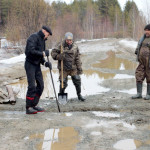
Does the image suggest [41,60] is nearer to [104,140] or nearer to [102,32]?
[104,140]

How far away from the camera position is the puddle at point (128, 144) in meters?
3.70

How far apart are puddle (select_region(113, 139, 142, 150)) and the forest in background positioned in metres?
19.8

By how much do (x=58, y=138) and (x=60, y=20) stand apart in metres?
47.1

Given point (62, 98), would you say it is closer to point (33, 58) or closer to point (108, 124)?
point (33, 58)

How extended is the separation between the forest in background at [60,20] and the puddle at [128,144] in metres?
19.8

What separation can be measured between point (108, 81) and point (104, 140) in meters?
6.69

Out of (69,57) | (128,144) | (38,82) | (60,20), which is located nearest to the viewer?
(128,144)

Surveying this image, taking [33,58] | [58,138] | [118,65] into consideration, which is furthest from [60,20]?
[58,138]

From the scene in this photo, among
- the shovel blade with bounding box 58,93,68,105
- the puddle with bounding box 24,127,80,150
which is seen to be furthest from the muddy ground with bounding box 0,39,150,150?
the shovel blade with bounding box 58,93,68,105

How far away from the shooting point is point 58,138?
410 centimetres

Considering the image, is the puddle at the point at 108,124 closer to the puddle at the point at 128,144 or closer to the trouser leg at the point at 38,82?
the puddle at the point at 128,144

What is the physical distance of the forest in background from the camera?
22.7 m

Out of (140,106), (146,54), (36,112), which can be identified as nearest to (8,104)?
(36,112)

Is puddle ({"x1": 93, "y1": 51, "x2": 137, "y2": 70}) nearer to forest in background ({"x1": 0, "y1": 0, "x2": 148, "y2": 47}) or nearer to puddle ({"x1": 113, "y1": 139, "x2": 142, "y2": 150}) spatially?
forest in background ({"x1": 0, "y1": 0, "x2": 148, "y2": 47})
